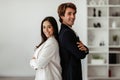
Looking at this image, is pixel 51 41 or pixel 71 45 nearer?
pixel 71 45

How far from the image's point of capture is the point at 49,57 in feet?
6.87

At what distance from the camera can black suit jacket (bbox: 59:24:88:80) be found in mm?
1996

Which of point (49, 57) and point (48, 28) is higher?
point (48, 28)

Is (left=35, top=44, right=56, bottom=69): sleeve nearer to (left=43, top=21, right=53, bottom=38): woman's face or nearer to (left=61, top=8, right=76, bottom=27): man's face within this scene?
(left=43, top=21, right=53, bottom=38): woman's face

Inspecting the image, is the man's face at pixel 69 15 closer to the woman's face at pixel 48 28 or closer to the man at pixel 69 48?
the man at pixel 69 48

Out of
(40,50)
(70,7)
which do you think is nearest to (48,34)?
(40,50)

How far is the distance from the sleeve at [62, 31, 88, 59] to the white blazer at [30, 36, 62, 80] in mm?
127

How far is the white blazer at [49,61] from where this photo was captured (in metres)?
2.09

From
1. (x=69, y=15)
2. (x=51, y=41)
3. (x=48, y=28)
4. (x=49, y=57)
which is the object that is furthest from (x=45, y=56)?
(x=69, y=15)

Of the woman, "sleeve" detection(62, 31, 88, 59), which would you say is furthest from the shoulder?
"sleeve" detection(62, 31, 88, 59)

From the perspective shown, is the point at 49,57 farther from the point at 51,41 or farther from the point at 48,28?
the point at 48,28

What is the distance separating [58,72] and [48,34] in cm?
35

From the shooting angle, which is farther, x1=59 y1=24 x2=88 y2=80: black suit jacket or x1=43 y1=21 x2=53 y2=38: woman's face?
x1=43 y1=21 x2=53 y2=38: woman's face

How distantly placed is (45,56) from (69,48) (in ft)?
0.76
